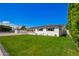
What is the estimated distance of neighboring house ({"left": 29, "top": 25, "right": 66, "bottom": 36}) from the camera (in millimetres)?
9652

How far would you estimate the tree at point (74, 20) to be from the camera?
9070mm

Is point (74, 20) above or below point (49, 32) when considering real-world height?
above

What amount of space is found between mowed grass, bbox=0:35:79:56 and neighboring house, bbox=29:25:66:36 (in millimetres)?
194

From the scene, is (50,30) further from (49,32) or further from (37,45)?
(37,45)

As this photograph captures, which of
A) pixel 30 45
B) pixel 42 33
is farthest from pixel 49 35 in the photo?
pixel 30 45

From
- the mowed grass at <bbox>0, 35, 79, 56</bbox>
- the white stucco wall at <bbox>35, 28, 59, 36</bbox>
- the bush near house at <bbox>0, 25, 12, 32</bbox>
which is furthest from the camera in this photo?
the white stucco wall at <bbox>35, 28, 59, 36</bbox>

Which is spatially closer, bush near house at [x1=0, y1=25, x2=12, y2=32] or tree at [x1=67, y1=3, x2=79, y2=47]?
tree at [x1=67, y1=3, x2=79, y2=47]

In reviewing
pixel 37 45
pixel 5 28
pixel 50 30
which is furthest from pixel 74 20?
pixel 5 28

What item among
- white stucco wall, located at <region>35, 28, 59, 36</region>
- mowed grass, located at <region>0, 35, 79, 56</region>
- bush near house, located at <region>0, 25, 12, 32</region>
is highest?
bush near house, located at <region>0, 25, 12, 32</region>

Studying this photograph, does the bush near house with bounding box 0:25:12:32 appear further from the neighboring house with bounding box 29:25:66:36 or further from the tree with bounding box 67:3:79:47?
the tree with bounding box 67:3:79:47

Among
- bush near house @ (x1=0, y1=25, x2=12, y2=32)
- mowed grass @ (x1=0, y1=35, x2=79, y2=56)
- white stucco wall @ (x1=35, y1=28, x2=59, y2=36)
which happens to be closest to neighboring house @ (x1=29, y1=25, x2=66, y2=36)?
white stucco wall @ (x1=35, y1=28, x2=59, y2=36)

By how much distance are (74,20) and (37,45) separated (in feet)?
5.22

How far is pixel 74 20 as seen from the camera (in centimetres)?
920

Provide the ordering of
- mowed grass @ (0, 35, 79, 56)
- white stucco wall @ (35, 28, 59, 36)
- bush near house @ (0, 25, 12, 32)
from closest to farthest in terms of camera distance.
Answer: mowed grass @ (0, 35, 79, 56) < bush near house @ (0, 25, 12, 32) < white stucco wall @ (35, 28, 59, 36)
